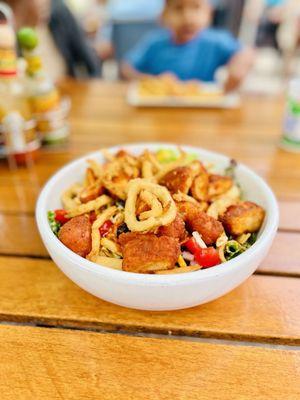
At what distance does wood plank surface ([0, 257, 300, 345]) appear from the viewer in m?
0.58

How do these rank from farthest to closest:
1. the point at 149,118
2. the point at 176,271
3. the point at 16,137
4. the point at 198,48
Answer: the point at 198,48 < the point at 149,118 < the point at 16,137 < the point at 176,271

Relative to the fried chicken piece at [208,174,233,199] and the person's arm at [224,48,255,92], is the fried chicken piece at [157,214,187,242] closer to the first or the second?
the fried chicken piece at [208,174,233,199]

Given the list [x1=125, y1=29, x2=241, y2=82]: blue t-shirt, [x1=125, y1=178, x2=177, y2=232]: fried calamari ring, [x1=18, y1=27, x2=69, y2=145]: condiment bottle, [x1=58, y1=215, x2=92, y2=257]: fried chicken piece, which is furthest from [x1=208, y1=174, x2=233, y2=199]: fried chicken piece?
[x1=125, y1=29, x2=241, y2=82]: blue t-shirt

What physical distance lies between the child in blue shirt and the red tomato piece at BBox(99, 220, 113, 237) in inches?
61.9

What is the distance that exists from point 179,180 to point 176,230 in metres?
0.14

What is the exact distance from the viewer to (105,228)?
2.17 feet

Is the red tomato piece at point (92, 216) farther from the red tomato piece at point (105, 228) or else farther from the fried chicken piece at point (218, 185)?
the fried chicken piece at point (218, 185)

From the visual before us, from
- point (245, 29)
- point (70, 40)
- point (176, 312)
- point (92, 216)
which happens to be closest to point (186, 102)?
point (92, 216)

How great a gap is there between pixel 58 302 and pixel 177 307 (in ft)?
0.70

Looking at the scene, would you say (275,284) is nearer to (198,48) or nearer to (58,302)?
(58,302)

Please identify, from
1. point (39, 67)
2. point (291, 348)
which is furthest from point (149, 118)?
point (291, 348)

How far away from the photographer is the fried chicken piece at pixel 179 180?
709mm

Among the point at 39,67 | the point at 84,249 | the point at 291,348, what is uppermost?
the point at 39,67

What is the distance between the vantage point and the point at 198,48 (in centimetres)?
220
